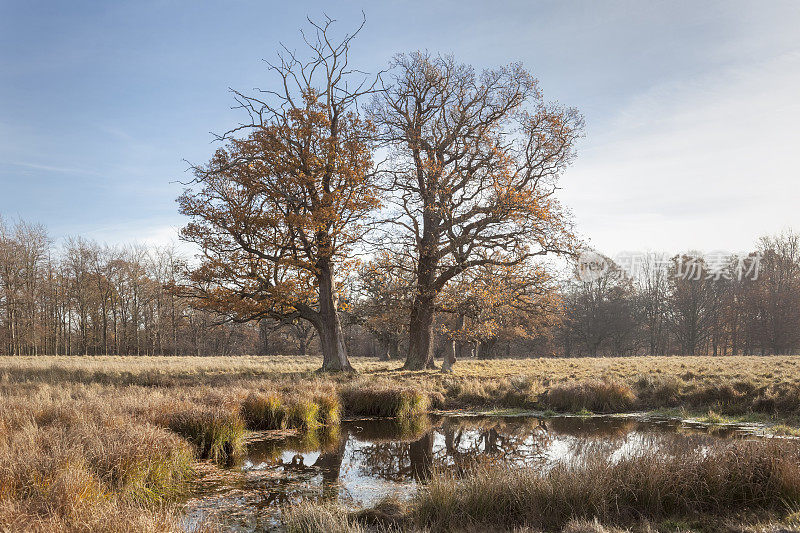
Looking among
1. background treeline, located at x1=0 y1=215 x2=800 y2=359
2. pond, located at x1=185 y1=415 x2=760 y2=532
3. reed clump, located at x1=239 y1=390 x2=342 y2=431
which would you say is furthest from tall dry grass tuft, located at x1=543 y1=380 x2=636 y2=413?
background treeline, located at x1=0 y1=215 x2=800 y2=359

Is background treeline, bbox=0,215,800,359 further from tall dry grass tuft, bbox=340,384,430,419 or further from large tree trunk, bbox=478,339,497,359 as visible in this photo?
tall dry grass tuft, bbox=340,384,430,419

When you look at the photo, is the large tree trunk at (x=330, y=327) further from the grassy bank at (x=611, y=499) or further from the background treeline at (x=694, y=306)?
the background treeline at (x=694, y=306)

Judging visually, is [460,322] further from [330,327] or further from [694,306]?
[694,306]

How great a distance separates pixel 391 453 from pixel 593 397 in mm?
7253

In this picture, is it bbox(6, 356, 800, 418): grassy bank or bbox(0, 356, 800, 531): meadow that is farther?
bbox(6, 356, 800, 418): grassy bank

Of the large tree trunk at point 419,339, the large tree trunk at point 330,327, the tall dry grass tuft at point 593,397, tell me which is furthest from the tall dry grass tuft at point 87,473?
the large tree trunk at point 419,339

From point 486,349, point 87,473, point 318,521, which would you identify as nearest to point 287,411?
point 87,473

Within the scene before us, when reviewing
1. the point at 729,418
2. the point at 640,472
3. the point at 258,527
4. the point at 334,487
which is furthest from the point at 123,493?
the point at 729,418

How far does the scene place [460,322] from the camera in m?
30.4

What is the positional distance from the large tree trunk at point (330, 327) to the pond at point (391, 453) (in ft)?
22.9

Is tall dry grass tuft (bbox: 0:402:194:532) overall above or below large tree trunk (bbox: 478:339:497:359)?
above

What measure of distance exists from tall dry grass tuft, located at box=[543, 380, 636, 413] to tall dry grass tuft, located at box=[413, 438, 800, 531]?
26.7 feet

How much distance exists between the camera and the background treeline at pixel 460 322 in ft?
129

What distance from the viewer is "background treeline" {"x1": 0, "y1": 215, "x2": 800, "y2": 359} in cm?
3947
